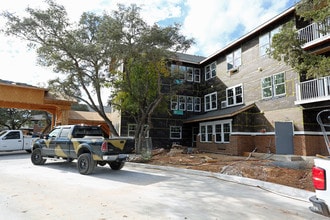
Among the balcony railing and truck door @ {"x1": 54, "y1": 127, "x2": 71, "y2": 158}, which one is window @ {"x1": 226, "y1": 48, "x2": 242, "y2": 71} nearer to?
the balcony railing

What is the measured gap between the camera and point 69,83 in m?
16.4

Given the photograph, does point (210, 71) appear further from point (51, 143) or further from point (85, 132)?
point (51, 143)

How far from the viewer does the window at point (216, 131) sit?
778 inches

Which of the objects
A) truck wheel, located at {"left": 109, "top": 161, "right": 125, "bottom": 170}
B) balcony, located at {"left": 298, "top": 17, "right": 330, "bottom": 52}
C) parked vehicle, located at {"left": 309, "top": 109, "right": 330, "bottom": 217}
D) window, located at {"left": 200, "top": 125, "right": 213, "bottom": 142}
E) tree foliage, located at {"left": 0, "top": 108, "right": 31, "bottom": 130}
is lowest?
truck wheel, located at {"left": 109, "top": 161, "right": 125, "bottom": 170}

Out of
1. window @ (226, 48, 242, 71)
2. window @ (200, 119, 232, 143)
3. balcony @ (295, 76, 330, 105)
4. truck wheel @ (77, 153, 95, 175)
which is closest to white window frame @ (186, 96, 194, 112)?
window @ (200, 119, 232, 143)

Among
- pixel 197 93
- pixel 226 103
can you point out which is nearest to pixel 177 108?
pixel 197 93

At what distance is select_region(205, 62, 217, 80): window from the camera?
80.2ft

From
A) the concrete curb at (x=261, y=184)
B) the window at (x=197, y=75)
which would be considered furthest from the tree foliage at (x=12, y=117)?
the concrete curb at (x=261, y=184)

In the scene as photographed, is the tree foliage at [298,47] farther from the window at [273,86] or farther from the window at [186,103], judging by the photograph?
the window at [186,103]

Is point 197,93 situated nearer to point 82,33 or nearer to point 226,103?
point 226,103

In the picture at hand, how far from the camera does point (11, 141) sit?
1838cm

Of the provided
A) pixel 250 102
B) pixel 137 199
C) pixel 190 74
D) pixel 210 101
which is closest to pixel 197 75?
pixel 190 74

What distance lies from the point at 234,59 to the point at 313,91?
8.46 m

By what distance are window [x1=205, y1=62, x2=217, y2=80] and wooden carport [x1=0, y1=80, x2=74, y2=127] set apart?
1415 centimetres
